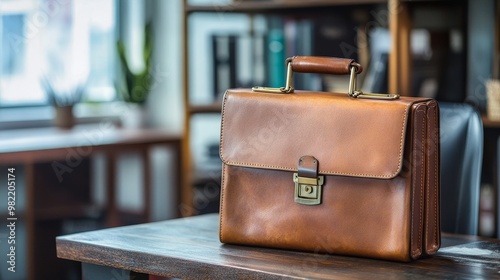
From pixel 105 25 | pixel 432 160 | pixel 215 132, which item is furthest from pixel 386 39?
pixel 432 160

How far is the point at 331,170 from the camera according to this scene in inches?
55.3

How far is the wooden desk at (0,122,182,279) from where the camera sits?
318cm

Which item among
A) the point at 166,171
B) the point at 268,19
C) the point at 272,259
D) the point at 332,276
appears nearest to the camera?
the point at 332,276

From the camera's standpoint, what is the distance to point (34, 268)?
126 inches

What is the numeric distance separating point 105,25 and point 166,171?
30.8 inches

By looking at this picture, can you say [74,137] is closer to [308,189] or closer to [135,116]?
[135,116]

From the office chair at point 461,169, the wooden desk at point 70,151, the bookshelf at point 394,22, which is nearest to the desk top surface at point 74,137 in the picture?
the wooden desk at point 70,151

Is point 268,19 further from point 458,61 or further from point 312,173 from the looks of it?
point 312,173

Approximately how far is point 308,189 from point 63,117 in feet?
8.12

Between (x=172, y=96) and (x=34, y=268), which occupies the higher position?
(x=172, y=96)

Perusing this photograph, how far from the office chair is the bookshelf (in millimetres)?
963

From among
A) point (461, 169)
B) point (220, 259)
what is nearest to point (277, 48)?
point (461, 169)

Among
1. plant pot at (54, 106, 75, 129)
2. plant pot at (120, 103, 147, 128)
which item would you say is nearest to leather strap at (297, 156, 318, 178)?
plant pot at (54, 106, 75, 129)

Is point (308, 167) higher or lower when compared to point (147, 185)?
higher
